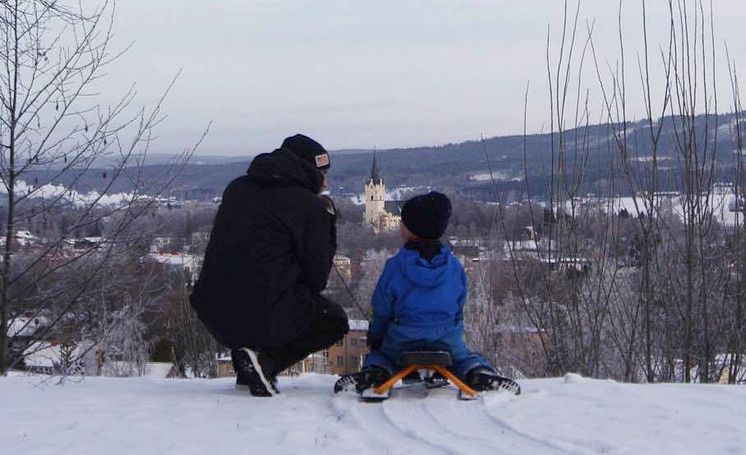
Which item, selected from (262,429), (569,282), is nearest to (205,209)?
(569,282)

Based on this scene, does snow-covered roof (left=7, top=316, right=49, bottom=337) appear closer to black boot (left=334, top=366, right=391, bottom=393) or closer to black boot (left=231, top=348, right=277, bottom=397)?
black boot (left=231, top=348, right=277, bottom=397)

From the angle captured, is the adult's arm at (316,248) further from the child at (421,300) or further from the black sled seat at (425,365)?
the black sled seat at (425,365)

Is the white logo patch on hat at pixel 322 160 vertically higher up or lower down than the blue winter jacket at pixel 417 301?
higher up

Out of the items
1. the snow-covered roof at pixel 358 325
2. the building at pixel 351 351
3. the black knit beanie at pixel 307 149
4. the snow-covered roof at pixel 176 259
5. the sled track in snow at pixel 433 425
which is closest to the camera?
the sled track in snow at pixel 433 425

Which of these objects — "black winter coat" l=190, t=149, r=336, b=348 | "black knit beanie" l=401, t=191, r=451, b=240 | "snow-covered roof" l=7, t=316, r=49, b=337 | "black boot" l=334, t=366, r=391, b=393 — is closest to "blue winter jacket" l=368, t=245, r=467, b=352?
"black knit beanie" l=401, t=191, r=451, b=240

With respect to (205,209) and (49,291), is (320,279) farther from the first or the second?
(205,209)

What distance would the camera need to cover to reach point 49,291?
8148 millimetres

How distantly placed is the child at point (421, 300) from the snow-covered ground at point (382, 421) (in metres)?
0.24

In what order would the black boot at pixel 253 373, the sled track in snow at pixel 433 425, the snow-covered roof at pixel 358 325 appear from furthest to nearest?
the snow-covered roof at pixel 358 325, the black boot at pixel 253 373, the sled track in snow at pixel 433 425

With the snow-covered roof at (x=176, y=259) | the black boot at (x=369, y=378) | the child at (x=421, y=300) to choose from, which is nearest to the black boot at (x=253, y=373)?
the child at (x=421, y=300)

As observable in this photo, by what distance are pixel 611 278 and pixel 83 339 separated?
4.86m

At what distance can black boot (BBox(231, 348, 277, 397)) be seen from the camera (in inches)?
214

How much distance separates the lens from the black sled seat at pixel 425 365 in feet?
17.0

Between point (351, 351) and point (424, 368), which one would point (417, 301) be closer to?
point (424, 368)
